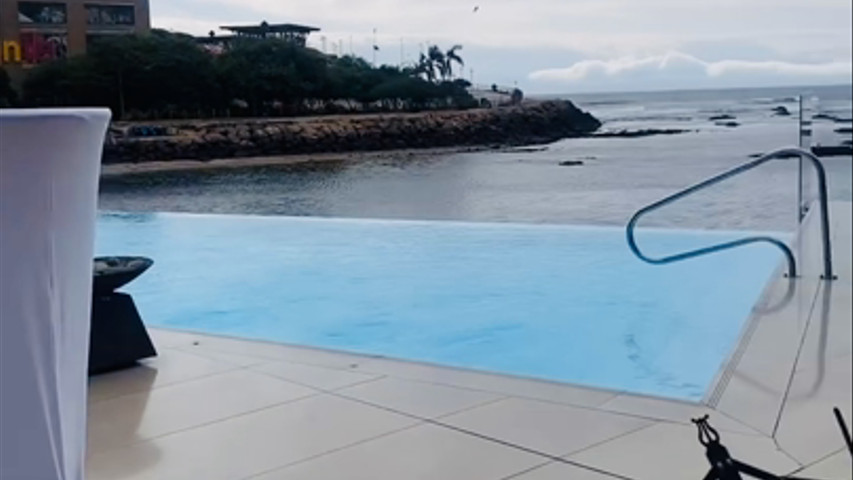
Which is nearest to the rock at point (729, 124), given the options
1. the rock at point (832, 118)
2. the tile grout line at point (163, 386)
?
the tile grout line at point (163, 386)

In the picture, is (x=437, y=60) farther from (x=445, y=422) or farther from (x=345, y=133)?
(x=445, y=422)

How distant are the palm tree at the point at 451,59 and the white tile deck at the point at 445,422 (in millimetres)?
6005

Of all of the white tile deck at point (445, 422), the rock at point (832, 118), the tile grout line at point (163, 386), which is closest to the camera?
the rock at point (832, 118)

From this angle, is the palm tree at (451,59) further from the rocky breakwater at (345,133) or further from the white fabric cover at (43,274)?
the white fabric cover at (43,274)

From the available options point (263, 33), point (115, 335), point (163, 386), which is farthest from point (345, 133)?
point (163, 386)

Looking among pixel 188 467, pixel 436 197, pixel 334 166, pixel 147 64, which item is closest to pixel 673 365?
pixel 188 467

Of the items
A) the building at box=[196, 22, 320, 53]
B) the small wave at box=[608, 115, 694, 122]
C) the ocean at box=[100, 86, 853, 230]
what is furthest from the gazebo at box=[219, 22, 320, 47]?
the small wave at box=[608, 115, 694, 122]

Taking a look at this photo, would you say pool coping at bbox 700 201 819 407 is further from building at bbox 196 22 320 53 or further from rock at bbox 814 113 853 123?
building at bbox 196 22 320 53

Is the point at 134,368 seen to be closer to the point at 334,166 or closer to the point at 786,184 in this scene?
the point at 786,184

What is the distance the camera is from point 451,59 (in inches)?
410

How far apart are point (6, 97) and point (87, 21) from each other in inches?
29.3

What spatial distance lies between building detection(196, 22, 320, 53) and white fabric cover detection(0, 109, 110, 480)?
14.0 feet

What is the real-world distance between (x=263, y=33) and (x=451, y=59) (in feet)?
11.7

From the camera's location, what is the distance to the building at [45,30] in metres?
4.59
